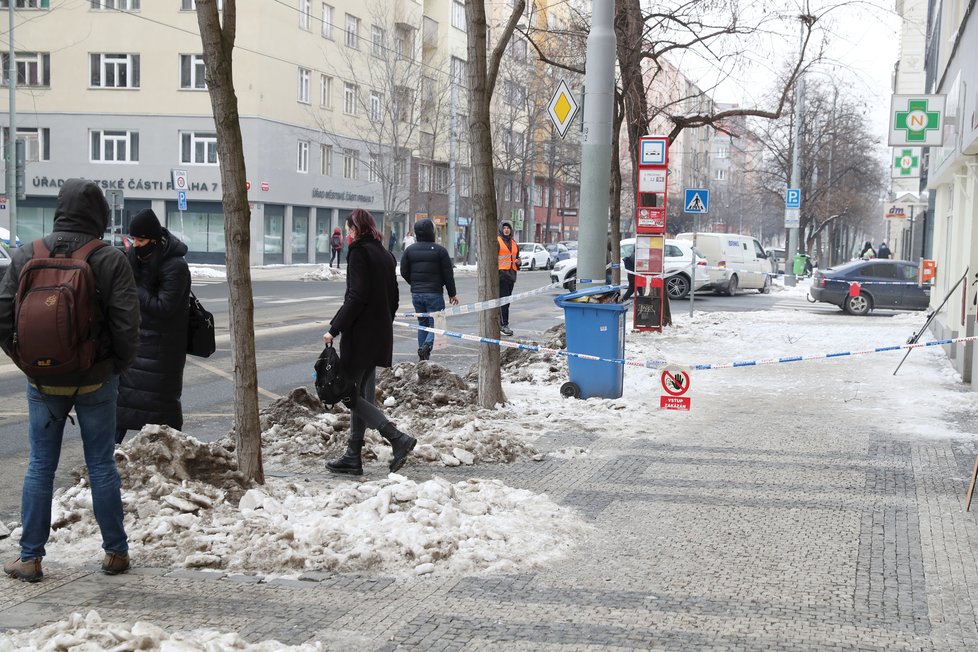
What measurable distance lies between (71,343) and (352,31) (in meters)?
52.0

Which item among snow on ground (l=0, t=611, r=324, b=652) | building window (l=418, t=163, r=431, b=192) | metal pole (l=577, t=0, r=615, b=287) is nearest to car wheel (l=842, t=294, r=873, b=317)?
metal pole (l=577, t=0, r=615, b=287)

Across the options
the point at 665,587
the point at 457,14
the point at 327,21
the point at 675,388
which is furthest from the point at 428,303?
the point at 457,14

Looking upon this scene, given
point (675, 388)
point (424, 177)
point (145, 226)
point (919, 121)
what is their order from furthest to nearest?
point (424, 177) < point (919, 121) < point (675, 388) < point (145, 226)

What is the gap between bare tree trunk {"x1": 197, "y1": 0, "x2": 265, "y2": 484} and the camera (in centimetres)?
655

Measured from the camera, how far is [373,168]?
54.1 meters

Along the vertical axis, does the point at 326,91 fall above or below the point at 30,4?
below

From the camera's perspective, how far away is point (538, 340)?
18578mm

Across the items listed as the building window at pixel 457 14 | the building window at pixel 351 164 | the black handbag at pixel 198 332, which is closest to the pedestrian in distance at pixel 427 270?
the black handbag at pixel 198 332

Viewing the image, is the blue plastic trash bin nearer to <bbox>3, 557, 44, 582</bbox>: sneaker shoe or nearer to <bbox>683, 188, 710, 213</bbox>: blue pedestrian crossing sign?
<bbox>3, 557, 44, 582</bbox>: sneaker shoe

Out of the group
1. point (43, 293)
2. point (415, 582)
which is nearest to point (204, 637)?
point (415, 582)

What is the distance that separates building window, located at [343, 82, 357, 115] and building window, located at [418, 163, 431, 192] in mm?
7636

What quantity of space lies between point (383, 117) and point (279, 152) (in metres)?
5.74

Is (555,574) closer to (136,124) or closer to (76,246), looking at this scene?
(76,246)

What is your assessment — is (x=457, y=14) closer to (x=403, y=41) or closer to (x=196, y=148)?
(x=403, y=41)
